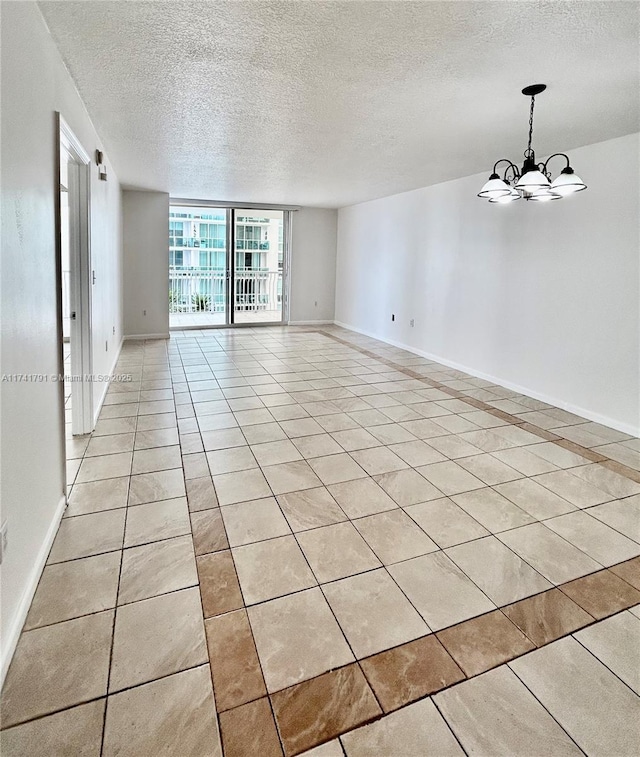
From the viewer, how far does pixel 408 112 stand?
126 inches

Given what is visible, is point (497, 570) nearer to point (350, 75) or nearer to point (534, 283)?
point (350, 75)

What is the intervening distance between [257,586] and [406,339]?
5.44 meters

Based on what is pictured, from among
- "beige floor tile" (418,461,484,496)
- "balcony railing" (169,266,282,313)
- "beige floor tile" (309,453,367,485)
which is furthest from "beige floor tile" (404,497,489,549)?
"balcony railing" (169,266,282,313)

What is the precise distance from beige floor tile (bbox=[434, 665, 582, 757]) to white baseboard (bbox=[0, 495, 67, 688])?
53.3 inches

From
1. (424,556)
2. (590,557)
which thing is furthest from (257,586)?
(590,557)

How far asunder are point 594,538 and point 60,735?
2.33 metres

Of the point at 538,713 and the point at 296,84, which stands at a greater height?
the point at 296,84

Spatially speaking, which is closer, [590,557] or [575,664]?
[575,664]

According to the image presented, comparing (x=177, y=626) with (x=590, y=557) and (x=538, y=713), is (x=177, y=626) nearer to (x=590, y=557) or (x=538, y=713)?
(x=538, y=713)

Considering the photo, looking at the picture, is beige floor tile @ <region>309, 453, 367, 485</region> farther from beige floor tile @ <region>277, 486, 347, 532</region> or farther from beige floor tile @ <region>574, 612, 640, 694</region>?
beige floor tile @ <region>574, 612, 640, 694</region>

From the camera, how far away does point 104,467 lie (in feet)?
9.52

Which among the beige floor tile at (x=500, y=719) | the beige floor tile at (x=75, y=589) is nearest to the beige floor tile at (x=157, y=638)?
the beige floor tile at (x=75, y=589)

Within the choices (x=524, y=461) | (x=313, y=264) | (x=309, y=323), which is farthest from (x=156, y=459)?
(x=313, y=264)

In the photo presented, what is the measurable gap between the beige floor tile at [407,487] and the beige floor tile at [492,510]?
0.15 m
